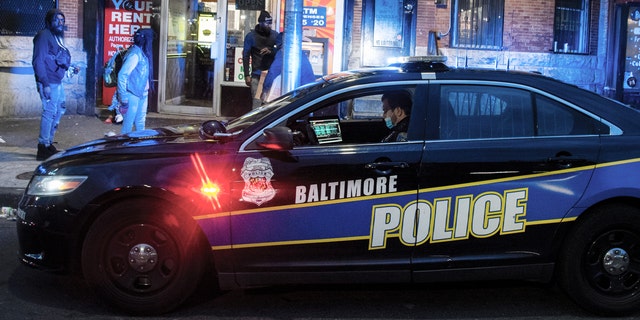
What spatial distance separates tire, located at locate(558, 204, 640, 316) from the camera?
16.6 feet

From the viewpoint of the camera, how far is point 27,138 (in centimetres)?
1184

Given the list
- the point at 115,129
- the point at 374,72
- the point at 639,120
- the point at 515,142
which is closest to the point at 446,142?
the point at 515,142

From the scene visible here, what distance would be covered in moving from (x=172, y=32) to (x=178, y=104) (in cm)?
128

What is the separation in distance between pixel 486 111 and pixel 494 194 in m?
0.57

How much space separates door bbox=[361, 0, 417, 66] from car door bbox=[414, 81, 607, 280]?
31.4ft

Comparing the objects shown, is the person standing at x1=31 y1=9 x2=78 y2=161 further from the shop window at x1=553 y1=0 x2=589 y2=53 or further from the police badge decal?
the shop window at x1=553 y1=0 x2=589 y2=53

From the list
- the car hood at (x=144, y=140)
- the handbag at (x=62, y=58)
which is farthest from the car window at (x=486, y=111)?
the handbag at (x=62, y=58)

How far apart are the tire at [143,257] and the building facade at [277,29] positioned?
9193 millimetres

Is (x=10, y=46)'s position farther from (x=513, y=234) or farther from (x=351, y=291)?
(x=513, y=234)

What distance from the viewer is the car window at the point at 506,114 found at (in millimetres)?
5160

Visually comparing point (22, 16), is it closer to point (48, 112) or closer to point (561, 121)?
point (48, 112)

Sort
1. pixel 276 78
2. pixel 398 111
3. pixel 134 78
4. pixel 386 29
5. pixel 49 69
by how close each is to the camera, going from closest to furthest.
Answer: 1. pixel 398 111
2. pixel 49 69
3. pixel 134 78
4. pixel 276 78
5. pixel 386 29

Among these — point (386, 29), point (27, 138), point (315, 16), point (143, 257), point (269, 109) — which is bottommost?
point (143, 257)

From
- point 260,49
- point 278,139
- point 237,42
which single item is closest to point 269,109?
point 278,139
